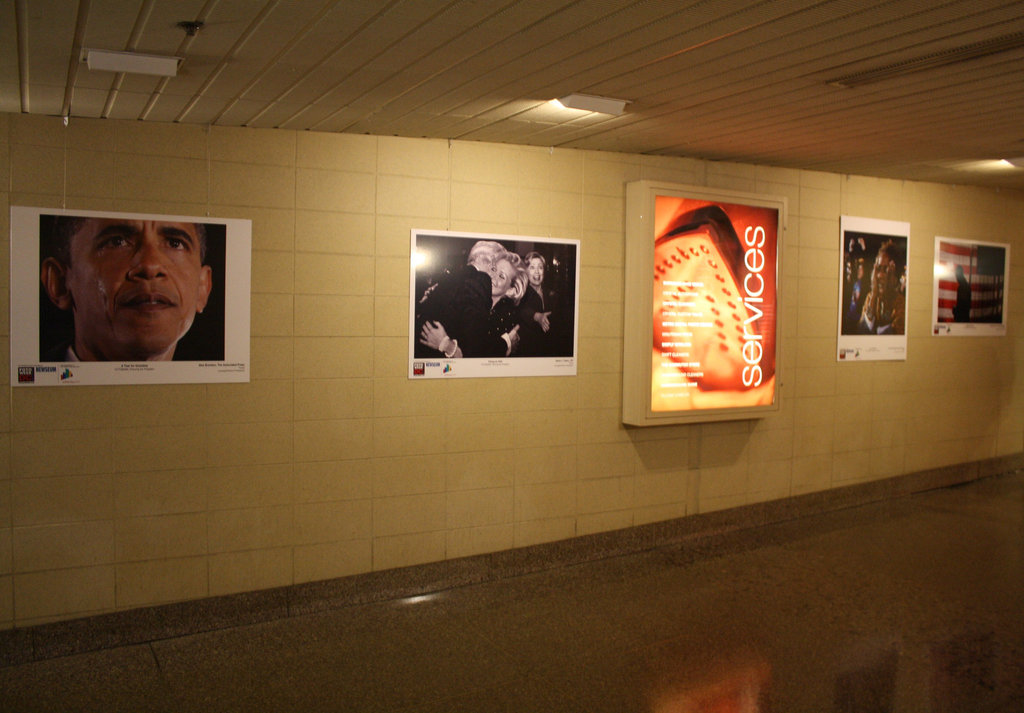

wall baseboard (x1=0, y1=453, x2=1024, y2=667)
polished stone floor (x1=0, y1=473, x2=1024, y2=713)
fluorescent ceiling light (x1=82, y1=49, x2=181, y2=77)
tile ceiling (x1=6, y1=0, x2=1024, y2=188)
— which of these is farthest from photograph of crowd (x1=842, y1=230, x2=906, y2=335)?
fluorescent ceiling light (x1=82, y1=49, x2=181, y2=77)

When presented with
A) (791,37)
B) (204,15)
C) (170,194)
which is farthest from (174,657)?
(791,37)

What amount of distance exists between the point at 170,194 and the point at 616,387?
130 inches

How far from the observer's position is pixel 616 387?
20.3ft

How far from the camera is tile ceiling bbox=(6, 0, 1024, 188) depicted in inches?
119

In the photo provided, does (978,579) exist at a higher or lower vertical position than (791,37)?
lower

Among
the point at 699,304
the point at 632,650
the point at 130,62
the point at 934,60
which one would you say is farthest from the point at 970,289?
the point at 130,62

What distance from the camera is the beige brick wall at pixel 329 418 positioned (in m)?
4.45

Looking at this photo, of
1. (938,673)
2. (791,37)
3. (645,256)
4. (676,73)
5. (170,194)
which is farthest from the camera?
(645,256)

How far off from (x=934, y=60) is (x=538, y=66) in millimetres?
1775

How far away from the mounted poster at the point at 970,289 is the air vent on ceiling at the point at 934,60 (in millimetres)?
4784

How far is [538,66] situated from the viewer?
373cm

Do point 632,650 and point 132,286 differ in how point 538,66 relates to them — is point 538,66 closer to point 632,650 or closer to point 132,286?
point 132,286

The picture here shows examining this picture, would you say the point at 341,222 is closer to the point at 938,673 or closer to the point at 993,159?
the point at 938,673

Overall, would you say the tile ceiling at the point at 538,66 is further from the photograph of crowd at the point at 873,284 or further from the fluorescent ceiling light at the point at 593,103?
the photograph of crowd at the point at 873,284
